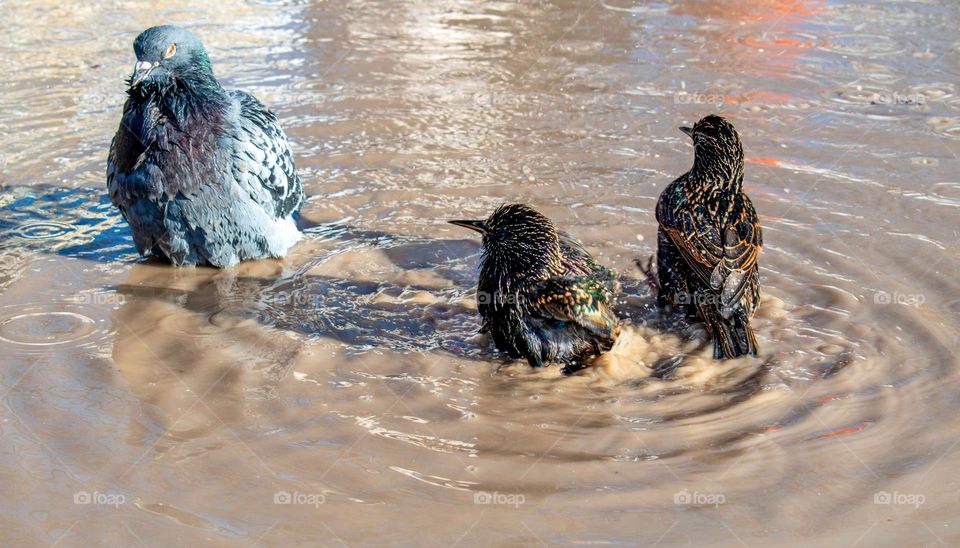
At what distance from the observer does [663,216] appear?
19.0 feet

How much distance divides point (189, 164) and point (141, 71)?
683 millimetres

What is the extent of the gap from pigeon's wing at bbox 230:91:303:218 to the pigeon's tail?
126 inches

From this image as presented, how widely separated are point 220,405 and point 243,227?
1.89 metres

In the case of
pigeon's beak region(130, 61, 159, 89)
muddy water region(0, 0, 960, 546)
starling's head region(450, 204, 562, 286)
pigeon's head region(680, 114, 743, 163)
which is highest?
pigeon's beak region(130, 61, 159, 89)

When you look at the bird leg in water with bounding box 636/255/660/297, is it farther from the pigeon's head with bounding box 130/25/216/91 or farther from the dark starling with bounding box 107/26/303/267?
the pigeon's head with bounding box 130/25/216/91

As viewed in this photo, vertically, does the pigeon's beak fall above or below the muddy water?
above

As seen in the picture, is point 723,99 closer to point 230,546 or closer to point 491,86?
point 491,86

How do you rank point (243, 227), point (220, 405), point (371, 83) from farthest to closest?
1. point (371, 83)
2. point (243, 227)
3. point (220, 405)

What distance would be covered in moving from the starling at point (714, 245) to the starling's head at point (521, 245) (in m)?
0.81

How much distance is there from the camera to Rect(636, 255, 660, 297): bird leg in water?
614 cm

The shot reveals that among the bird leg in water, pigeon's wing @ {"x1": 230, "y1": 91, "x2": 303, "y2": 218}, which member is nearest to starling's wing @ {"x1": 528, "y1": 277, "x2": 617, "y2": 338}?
the bird leg in water

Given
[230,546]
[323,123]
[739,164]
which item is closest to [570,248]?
[739,164]

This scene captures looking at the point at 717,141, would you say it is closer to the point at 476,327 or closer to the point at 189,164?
the point at 476,327

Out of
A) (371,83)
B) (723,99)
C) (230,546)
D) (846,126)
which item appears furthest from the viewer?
(371,83)
